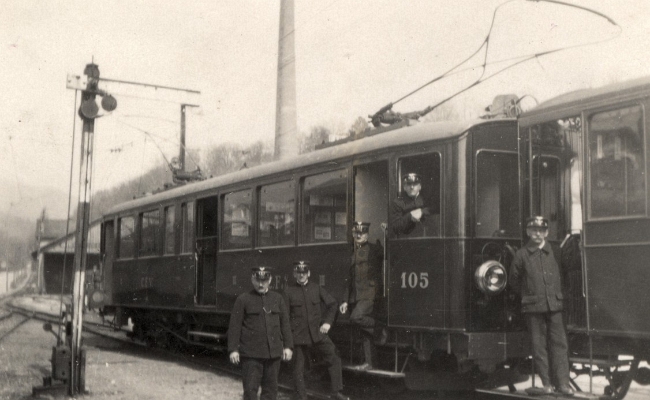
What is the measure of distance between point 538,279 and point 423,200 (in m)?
1.60

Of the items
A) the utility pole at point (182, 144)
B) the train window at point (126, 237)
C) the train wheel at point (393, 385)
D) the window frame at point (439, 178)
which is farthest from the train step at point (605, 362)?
the utility pole at point (182, 144)

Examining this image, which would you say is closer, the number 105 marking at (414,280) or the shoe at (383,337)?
the number 105 marking at (414,280)

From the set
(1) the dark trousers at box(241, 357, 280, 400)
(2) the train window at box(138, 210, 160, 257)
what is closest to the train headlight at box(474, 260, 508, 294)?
(1) the dark trousers at box(241, 357, 280, 400)

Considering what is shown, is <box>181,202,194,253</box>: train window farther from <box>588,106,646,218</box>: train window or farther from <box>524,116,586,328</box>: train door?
<box>588,106,646,218</box>: train window

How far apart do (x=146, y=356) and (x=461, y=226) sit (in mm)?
9206

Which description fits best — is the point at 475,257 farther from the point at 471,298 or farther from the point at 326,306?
the point at 326,306

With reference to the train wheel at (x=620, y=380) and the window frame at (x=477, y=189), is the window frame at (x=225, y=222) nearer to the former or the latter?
the window frame at (x=477, y=189)

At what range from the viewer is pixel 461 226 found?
8172 millimetres

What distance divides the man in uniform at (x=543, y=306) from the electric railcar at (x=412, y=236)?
19.5 inches

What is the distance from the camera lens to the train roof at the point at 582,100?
700cm

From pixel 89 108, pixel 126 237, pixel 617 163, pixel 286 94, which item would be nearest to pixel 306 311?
pixel 617 163

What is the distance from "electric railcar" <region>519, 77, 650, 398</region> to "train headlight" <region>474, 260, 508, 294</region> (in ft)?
2.08

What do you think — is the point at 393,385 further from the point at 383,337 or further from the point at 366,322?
Result: the point at 366,322

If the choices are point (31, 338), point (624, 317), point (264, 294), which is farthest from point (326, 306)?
point (31, 338)
